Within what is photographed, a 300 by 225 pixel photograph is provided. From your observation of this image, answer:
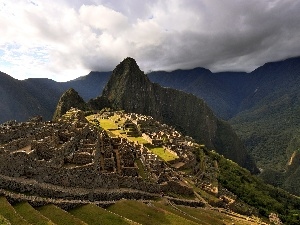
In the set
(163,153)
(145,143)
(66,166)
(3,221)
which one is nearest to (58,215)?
(3,221)

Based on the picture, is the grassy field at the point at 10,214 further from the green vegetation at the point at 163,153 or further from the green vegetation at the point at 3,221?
the green vegetation at the point at 163,153

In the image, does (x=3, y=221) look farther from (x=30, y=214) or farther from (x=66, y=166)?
(x=66, y=166)

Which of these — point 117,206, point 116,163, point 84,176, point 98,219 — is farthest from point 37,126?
point 98,219

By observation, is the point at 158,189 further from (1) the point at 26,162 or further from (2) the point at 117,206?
(1) the point at 26,162

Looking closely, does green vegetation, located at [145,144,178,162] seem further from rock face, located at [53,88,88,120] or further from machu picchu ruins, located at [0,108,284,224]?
rock face, located at [53,88,88,120]

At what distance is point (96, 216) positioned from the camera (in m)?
28.1

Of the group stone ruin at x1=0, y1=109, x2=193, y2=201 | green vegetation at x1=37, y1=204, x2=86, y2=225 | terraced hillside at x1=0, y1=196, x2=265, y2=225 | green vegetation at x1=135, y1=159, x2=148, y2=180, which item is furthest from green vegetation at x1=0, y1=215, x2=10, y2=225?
green vegetation at x1=135, y1=159, x2=148, y2=180

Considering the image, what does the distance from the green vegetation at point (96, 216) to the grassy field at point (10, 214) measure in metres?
5.23

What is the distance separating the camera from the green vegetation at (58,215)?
83.4 feet

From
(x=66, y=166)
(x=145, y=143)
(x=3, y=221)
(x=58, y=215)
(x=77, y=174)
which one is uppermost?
(x=145, y=143)

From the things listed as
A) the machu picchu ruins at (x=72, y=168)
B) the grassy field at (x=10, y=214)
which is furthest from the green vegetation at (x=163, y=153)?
the grassy field at (x=10, y=214)

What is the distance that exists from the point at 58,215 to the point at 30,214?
210cm

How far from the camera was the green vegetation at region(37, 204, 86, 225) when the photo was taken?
83.4 ft

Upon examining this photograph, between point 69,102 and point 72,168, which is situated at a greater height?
point 69,102
